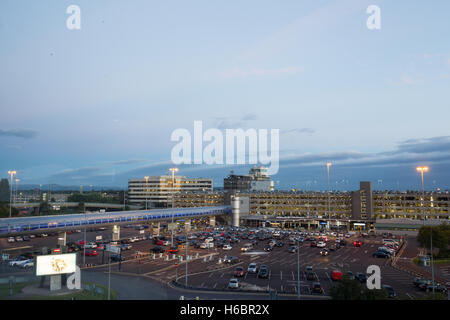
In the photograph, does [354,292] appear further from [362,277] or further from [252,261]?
[252,261]

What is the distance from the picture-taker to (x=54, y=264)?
24.5 metres

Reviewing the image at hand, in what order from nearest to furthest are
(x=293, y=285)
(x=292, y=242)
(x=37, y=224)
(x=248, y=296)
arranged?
(x=248, y=296) < (x=293, y=285) < (x=37, y=224) < (x=292, y=242)

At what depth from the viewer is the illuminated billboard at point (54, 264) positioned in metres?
24.1

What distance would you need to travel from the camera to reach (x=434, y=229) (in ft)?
143

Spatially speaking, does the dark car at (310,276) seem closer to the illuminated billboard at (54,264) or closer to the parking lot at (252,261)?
the parking lot at (252,261)

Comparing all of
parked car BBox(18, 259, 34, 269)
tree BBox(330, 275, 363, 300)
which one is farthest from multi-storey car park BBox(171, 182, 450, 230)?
tree BBox(330, 275, 363, 300)

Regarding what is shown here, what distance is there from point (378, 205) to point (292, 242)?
42.6 metres

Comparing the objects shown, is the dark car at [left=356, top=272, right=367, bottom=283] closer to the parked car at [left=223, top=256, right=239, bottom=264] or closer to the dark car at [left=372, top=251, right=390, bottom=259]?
the parked car at [left=223, top=256, right=239, bottom=264]

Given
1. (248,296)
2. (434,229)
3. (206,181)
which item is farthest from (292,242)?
(206,181)

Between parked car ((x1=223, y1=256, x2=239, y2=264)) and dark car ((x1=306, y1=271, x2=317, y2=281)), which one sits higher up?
dark car ((x1=306, y1=271, x2=317, y2=281))

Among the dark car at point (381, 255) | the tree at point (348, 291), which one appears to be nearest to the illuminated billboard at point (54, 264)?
the tree at point (348, 291)

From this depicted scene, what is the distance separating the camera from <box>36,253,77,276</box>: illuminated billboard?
24.1 metres
